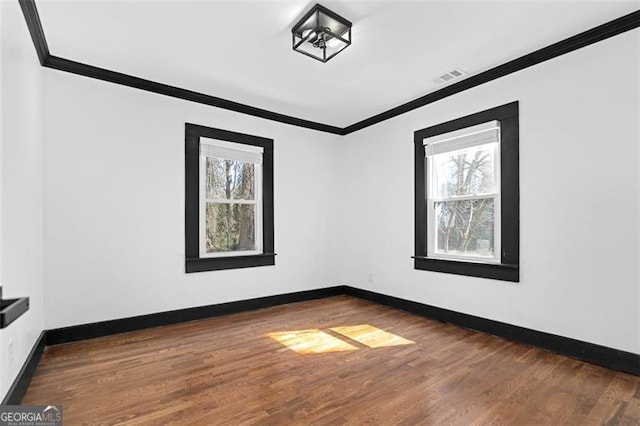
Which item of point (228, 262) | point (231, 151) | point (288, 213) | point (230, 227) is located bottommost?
point (228, 262)

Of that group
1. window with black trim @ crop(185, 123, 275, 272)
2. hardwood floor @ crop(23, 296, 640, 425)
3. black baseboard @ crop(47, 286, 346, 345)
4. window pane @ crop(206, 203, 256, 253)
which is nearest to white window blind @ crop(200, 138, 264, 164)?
window with black trim @ crop(185, 123, 275, 272)

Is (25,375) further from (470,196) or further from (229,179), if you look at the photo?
(470,196)

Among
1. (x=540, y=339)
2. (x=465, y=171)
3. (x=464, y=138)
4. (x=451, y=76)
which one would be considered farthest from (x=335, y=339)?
(x=451, y=76)

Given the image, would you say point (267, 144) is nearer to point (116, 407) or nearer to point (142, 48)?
point (142, 48)

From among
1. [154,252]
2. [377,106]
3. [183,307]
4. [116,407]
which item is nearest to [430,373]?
[116,407]

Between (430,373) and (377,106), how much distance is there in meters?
3.31


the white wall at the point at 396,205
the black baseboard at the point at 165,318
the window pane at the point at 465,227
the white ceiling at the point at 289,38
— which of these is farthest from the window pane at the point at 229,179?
the window pane at the point at 465,227

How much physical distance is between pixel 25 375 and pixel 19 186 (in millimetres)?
1288

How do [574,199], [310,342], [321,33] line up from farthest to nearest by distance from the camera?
[310,342], [574,199], [321,33]

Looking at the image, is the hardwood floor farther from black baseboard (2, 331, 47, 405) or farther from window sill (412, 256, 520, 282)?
window sill (412, 256, 520, 282)

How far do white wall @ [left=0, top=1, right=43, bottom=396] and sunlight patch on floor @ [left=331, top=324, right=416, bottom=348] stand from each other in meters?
2.59

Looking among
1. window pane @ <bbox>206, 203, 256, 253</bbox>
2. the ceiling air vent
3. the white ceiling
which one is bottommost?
window pane @ <bbox>206, 203, 256, 253</bbox>

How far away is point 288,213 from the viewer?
4.81m

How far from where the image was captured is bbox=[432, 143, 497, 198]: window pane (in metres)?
3.53
